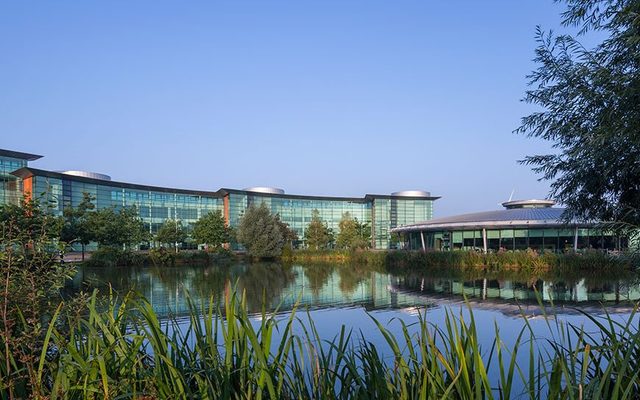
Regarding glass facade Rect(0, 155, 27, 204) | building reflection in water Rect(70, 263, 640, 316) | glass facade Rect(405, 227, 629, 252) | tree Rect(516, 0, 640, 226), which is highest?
glass facade Rect(0, 155, 27, 204)

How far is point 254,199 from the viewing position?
86.6 metres

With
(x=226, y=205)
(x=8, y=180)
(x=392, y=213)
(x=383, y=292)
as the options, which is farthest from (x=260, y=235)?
(x=392, y=213)

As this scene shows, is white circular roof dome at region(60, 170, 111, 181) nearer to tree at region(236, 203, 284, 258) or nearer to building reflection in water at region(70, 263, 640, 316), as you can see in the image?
tree at region(236, 203, 284, 258)

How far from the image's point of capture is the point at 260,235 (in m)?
48.7

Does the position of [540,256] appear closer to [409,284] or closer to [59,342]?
[409,284]

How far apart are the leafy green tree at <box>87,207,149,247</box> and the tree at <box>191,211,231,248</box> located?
9.63 metres

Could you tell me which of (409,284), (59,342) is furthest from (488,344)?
(409,284)

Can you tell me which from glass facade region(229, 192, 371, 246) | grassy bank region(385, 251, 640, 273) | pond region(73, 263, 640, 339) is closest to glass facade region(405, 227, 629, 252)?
grassy bank region(385, 251, 640, 273)

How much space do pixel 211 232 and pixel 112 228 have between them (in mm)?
14854

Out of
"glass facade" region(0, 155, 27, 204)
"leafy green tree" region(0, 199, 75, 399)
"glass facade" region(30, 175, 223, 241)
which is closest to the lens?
"leafy green tree" region(0, 199, 75, 399)

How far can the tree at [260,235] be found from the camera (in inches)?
1902

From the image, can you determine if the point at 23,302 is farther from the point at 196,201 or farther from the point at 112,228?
the point at 196,201

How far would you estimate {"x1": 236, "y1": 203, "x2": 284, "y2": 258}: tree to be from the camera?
1902 inches

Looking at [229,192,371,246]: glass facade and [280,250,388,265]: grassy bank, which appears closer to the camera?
[280,250,388,265]: grassy bank
